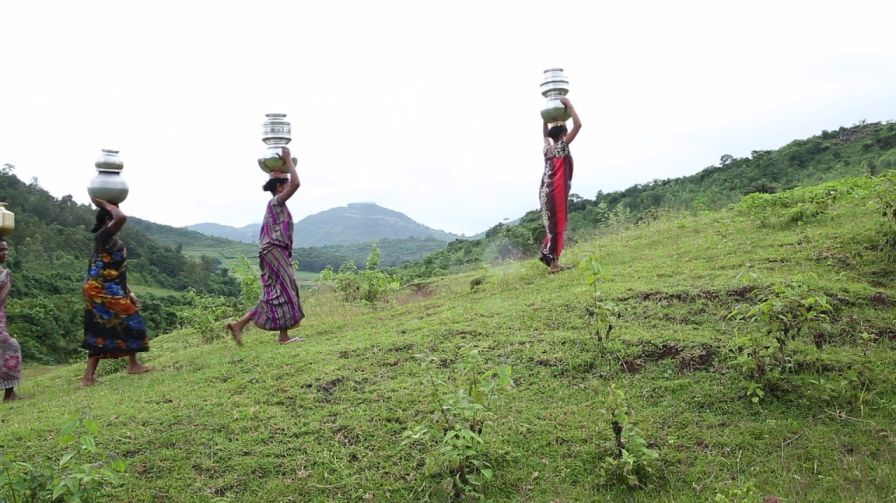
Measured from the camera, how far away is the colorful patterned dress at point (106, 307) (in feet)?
21.6

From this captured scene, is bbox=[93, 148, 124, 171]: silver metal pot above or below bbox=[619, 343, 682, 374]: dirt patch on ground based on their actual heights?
above

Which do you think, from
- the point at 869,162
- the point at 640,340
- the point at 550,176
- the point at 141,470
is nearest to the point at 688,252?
the point at 550,176

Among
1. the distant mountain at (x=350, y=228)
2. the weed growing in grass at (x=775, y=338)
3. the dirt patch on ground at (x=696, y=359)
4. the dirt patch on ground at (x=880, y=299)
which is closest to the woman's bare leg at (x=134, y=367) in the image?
the dirt patch on ground at (x=696, y=359)

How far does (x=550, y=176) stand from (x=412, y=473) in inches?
211

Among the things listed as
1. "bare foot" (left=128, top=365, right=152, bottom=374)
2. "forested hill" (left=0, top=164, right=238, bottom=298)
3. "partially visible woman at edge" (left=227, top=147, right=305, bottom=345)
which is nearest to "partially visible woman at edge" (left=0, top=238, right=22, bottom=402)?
"bare foot" (left=128, top=365, right=152, bottom=374)

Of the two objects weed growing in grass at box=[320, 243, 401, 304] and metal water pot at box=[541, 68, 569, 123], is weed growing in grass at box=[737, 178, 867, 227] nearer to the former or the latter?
metal water pot at box=[541, 68, 569, 123]

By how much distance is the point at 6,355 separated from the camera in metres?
6.43

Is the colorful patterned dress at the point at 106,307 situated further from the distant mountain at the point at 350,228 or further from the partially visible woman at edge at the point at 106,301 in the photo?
the distant mountain at the point at 350,228

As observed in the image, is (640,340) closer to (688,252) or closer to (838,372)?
(838,372)

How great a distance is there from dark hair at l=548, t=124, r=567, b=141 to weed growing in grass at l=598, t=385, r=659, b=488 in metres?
5.24

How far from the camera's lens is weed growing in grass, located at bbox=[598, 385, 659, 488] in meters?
3.45

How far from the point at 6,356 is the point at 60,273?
25.2m

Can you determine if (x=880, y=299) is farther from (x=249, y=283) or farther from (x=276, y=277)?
(x=249, y=283)

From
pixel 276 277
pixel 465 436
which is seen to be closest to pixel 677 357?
pixel 465 436
